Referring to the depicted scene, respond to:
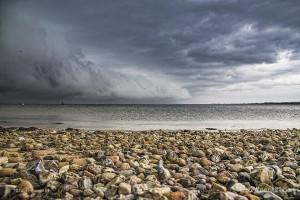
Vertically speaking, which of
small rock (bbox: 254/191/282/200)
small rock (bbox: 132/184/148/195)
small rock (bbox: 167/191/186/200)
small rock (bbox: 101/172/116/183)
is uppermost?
small rock (bbox: 101/172/116/183)

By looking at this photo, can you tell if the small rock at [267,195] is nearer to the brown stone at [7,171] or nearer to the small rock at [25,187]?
the small rock at [25,187]

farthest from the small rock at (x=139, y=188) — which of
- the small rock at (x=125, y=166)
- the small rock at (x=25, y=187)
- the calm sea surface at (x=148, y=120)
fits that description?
the calm sea surface at (x=148, y=120)

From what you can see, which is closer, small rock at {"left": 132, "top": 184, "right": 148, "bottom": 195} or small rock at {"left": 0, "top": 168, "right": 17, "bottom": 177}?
small rock at {"left": 132, "top": 184, "right": 148, "bottom": 195}

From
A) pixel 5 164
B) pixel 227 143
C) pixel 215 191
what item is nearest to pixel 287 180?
pixel 215 191

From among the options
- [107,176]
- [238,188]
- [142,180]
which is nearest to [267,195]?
[238,188]

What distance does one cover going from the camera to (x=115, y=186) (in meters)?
5.29

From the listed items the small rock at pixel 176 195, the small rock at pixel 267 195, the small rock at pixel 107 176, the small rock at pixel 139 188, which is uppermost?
A: the small rock at pixel 107 176

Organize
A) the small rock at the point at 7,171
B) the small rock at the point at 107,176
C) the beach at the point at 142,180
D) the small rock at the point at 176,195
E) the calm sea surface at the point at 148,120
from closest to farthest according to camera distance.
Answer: the small rock at the point at 176,195, the beach at the point at 142,180, the small rock at the point at 107,176, the small rock at the point at 7,171, the calm sea surface at the point at 148,120

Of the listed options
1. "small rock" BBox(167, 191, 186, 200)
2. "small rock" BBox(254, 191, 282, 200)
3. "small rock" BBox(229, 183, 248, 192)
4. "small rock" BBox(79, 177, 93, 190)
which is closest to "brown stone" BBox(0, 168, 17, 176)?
"small rock" BBox(79, 177, 93, 190)

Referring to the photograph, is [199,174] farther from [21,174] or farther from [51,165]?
[21,174]

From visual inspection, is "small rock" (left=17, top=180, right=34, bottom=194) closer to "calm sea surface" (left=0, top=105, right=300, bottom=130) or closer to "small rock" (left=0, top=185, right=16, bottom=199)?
"small rock" (left=0, top=185, right=16, bottom=199)

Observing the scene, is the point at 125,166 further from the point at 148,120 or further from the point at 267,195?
the point at 148,120

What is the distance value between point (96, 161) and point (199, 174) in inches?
97.0

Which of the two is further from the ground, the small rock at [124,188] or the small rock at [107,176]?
the small rock at [107,176]
